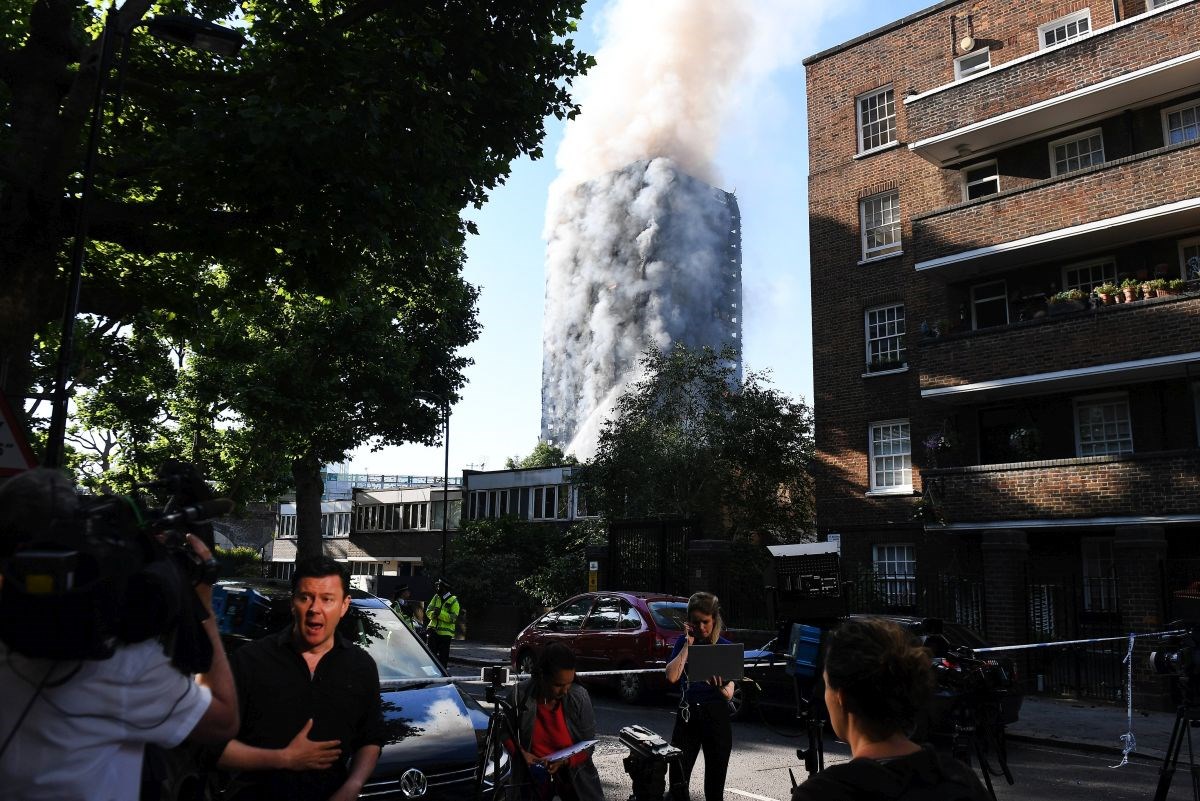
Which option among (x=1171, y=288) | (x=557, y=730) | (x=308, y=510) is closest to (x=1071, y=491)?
(x=1171, y=288)

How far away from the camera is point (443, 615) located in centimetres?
1886

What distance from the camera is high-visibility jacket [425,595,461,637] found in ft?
61.5

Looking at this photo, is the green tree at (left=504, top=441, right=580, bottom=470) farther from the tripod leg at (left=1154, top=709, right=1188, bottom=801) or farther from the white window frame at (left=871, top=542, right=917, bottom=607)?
the tripod leg at (left=1154, top=709, right=1188, bottom=801)

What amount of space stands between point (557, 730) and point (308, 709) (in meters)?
2.03

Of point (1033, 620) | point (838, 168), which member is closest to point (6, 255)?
point (1033, 620)

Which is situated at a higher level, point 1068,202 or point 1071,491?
point 1068,202

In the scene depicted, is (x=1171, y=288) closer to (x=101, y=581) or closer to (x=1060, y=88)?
(x=1060, y=88)

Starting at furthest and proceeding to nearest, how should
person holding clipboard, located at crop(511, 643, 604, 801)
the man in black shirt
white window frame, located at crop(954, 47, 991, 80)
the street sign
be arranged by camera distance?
white window frame, located at crop(954, 47, 991, 80)
the street sign
person holding clipboard, located at crop(511, 643, 604, 801)
the man in black shirt

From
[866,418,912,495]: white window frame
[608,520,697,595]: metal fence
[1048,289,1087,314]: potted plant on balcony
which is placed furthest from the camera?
[866,418,912,495]: white window frame

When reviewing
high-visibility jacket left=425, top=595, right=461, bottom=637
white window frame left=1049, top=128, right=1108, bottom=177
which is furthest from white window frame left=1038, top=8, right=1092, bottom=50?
high-visibility jacket left=425, top=595, right=461, bottom=637

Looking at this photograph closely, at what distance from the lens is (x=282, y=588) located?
7926mm

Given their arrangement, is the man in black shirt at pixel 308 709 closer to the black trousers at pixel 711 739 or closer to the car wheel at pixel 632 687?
the black trousers at pixel 711 739

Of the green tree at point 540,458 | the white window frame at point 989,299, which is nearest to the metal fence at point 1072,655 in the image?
the white window frame at point 989,299

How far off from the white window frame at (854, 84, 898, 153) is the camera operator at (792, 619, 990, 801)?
24.8 metres
